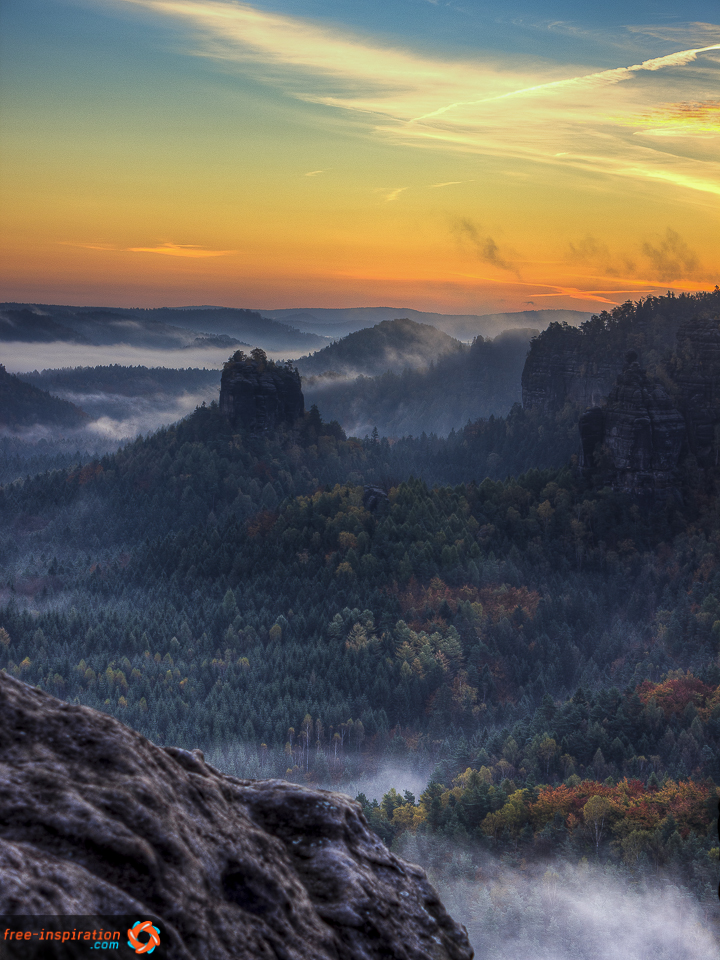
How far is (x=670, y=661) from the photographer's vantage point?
160000mm

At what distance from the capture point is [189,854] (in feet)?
39.5

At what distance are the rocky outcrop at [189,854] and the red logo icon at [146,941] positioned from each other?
141 millimetres

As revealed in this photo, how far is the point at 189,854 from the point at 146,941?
168 centimetres

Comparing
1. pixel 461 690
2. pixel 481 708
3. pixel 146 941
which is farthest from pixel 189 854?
pixel 461 690

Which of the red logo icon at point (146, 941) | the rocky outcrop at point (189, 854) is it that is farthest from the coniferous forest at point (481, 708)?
the red logo icon at point (146, 941)

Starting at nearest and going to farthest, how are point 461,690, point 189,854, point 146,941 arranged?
point 146,941
point 189,854
point 461,690

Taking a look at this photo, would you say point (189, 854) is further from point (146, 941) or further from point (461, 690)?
point (461, 690)

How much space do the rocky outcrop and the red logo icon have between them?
141mm

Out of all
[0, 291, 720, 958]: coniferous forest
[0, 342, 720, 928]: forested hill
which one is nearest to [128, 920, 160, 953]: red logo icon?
[0, 291, 720, 958]: coniferous forest

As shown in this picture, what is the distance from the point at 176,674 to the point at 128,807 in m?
162

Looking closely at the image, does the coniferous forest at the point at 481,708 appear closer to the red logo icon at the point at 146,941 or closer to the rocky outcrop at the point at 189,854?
the rocky outcrop at the point at 189,854

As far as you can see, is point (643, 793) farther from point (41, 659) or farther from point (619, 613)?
point (41, 659)

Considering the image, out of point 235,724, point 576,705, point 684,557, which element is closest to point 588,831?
point 576,705

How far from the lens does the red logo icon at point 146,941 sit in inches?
404
